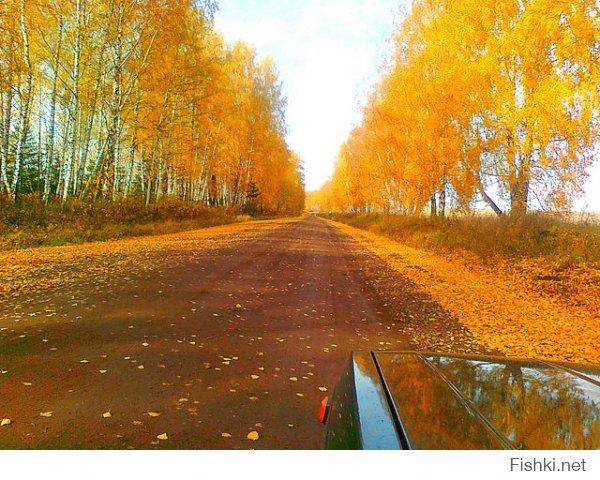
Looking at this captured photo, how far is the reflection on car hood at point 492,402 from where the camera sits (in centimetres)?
137

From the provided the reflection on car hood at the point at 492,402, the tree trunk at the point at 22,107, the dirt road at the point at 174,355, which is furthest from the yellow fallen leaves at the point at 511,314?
the tree trunk at the point at 22,107

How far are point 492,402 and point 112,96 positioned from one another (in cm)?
1872

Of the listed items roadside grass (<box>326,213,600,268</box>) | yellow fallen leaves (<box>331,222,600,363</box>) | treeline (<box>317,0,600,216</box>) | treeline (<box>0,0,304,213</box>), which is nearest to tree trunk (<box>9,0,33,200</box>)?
treeline (<box>0,0,304,213</box>)

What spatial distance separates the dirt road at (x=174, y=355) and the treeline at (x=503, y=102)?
7.31 metres

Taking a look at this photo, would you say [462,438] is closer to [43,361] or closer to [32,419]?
[32,419]

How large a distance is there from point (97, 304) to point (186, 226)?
52.8 ft

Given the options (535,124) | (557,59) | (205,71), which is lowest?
(535,124)

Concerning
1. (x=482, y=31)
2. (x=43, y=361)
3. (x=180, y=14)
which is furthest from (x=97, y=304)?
(x=180, y=14)

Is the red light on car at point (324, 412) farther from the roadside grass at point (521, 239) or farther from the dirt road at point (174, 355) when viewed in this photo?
the roadside grass at point (521, 239)

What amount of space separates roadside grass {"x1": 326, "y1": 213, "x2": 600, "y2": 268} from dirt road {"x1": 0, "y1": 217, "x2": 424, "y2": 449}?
546 cm

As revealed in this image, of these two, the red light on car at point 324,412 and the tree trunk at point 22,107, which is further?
the tree trunk at point 22,107

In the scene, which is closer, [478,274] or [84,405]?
[84,405]

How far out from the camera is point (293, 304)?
22.5 ft

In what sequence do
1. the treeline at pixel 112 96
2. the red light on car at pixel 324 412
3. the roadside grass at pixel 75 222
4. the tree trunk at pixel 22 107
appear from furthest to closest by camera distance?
the treeline at pixel 112 96, the tree trunk at pixel 22 107, the roadside grass at pixel 75 222, the red light on car at pixel 324 412
